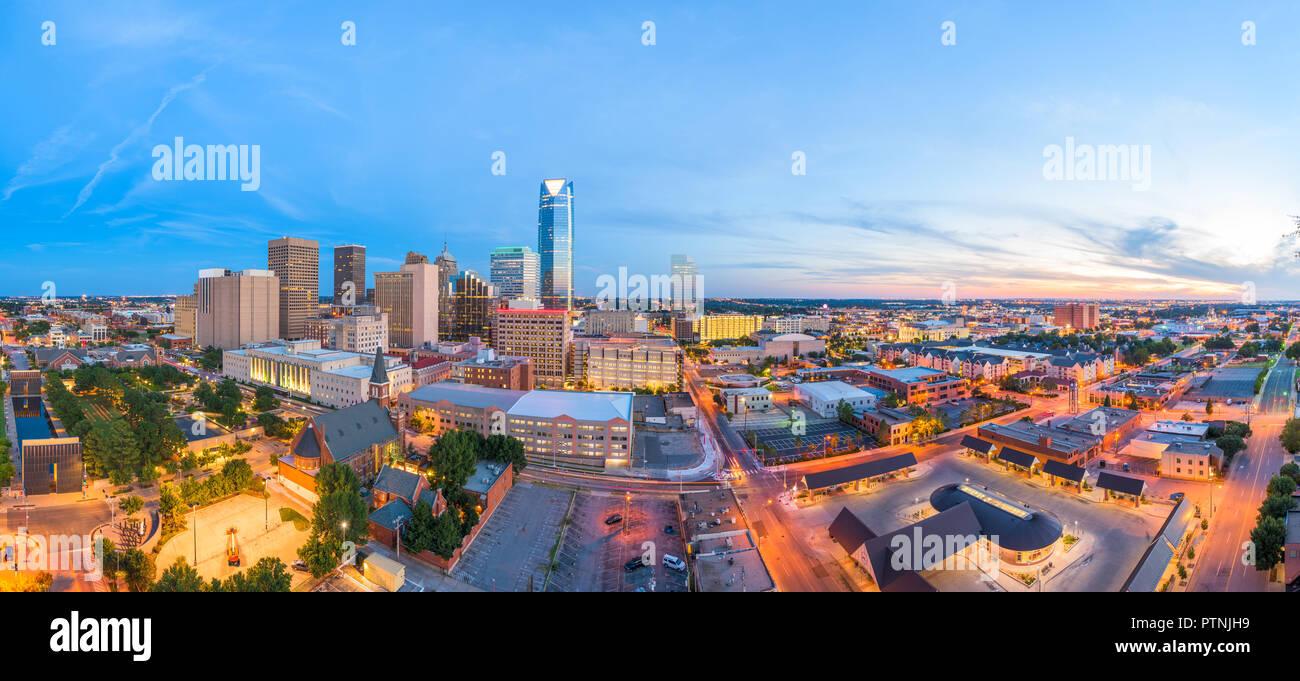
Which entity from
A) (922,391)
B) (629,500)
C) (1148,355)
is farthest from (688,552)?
(1148,355)

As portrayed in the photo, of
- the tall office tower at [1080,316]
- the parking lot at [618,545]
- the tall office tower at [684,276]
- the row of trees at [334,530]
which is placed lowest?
the parking lot at [618,545]

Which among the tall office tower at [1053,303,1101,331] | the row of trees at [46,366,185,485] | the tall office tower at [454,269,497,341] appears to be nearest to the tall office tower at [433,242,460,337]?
the tall office tower at [454,269,497,341]

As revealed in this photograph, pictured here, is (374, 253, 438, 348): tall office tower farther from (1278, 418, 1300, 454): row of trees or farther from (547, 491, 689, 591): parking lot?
(1278, 418, 1300, 454): row of trees

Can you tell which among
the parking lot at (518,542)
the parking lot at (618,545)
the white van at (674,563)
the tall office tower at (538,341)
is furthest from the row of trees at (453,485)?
the tall office tower at (538,341)

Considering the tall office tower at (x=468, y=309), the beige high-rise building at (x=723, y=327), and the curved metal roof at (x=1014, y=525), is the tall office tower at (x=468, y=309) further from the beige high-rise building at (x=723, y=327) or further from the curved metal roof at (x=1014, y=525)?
the curved metal roof at (x=1014, y=525)

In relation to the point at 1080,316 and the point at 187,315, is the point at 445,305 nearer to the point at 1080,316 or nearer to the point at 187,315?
the point at 187,315

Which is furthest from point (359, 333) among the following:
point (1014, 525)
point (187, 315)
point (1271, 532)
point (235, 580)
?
point (1271, 532)
